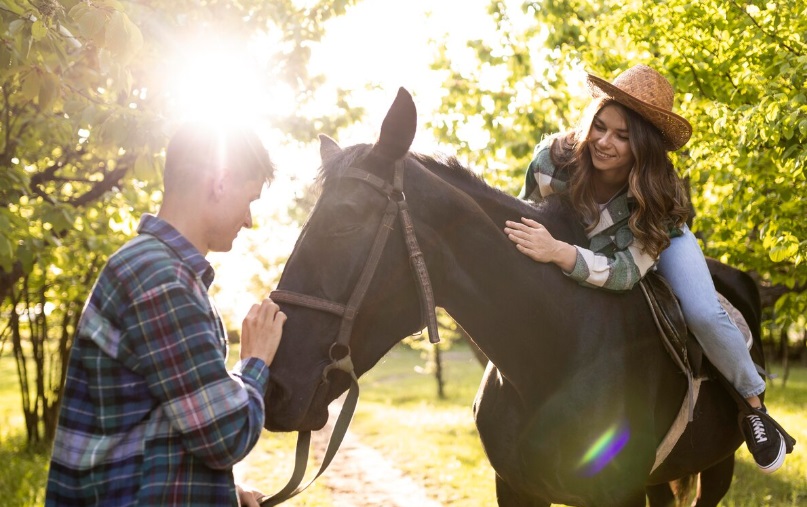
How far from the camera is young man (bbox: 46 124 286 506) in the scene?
5.82 ft

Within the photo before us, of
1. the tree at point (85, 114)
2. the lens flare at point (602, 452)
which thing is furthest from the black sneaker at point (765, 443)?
the tree at point (85, 114)

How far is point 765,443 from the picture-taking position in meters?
3.62

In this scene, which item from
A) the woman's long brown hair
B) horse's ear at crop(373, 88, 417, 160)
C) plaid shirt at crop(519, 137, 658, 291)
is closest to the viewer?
horse's ear at crop(373, 88, 417, 160)

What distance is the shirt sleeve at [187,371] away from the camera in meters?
1.76

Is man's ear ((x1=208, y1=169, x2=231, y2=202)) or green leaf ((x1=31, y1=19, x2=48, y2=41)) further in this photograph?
green leaf ((x1=31, y1=19, x2=48, y2=41))

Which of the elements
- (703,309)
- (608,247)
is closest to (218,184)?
(608,247)

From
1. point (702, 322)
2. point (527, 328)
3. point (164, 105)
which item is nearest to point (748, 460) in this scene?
point (702, 322)

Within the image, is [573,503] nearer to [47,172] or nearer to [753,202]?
[753,202]

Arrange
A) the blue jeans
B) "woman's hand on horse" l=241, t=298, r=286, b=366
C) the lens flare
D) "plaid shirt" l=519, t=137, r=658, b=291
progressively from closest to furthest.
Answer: "woman's hand on horse" l=241, t=298, r=286, b=366, the lens flare, "plaid shirt" l=519, t=137, r=658, b=291, the blue jeans

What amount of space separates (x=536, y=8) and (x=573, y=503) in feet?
24.7

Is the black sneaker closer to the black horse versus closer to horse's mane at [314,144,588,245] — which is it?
the black horse

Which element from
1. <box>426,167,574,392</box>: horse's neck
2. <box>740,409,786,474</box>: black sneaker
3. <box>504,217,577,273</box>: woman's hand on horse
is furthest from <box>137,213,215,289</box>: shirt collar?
<box>740,409,786,474</box>: black sneaker

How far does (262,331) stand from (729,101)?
523cm

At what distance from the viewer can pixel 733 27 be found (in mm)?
5500
